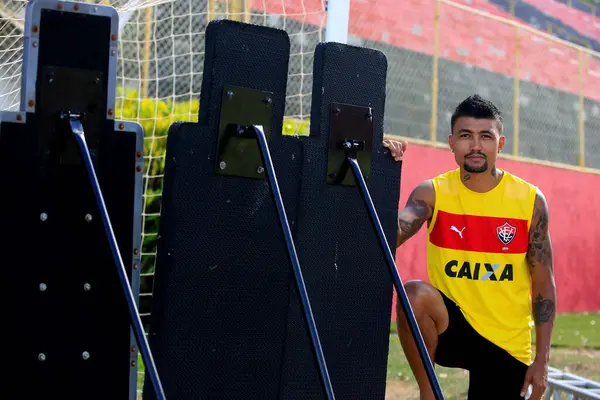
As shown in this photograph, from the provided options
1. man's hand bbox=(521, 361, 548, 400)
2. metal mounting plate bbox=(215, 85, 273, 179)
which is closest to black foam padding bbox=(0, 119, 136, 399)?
metal mounting plate bbox=(215, 85, 273, 179)

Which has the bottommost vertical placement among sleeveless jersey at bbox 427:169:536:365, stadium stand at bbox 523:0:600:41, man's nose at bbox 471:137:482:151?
sleeveless jersey at bbox 427:169:536:365

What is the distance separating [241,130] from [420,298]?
38.7 inches

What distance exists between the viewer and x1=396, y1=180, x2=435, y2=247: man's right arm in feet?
10.2

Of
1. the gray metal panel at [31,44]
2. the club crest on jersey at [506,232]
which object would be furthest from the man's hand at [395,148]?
the gray metal panel at [31,44]

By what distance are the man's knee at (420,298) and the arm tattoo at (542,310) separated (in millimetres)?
436

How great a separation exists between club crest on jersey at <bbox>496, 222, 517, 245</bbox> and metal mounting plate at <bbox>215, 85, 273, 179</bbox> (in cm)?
109

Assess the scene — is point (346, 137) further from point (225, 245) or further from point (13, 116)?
point (13, 116)

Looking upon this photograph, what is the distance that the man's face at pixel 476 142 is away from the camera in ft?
10.4

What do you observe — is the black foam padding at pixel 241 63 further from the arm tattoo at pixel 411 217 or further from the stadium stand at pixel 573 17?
the stadium stand at pixel 573 17

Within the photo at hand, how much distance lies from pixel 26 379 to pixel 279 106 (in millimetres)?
1025

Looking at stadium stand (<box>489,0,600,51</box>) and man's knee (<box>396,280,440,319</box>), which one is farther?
stadium stand (<box>489,0,600,51</box>)

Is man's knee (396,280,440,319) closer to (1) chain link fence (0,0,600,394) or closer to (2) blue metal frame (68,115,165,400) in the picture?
(2) blue metal frame (68,115,165,400)

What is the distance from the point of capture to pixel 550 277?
3.19m

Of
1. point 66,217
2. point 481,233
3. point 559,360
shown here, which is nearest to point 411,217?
point 481,233
